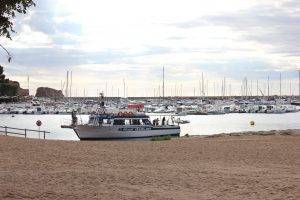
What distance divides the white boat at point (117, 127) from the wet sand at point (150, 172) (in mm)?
20673

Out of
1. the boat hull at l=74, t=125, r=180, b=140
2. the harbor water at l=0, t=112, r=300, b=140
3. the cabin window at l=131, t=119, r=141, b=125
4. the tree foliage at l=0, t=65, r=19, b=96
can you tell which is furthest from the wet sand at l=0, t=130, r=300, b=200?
the tree foliage at l=0, t=65, r=19, b=96

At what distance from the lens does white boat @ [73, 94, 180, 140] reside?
4984cm

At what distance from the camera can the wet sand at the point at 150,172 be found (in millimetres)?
14703

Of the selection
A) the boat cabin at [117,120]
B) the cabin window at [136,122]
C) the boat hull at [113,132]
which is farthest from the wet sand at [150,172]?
the cabin window at [136,122]

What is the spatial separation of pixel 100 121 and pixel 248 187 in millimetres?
35296

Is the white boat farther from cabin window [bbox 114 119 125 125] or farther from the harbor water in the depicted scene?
the harbor water

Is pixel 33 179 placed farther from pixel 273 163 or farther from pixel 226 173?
pixel 273 163

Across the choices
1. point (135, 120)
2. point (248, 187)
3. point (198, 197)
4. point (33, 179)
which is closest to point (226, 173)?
point (248, 187)

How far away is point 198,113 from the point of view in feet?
467

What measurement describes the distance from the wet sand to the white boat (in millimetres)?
20673

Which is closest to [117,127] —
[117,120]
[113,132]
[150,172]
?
[113,132]

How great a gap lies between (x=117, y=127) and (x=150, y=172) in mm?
31018

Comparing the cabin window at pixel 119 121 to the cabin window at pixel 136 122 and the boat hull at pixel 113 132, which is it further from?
the cabin window at pixel 136 122

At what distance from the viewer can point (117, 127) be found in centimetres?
4981
